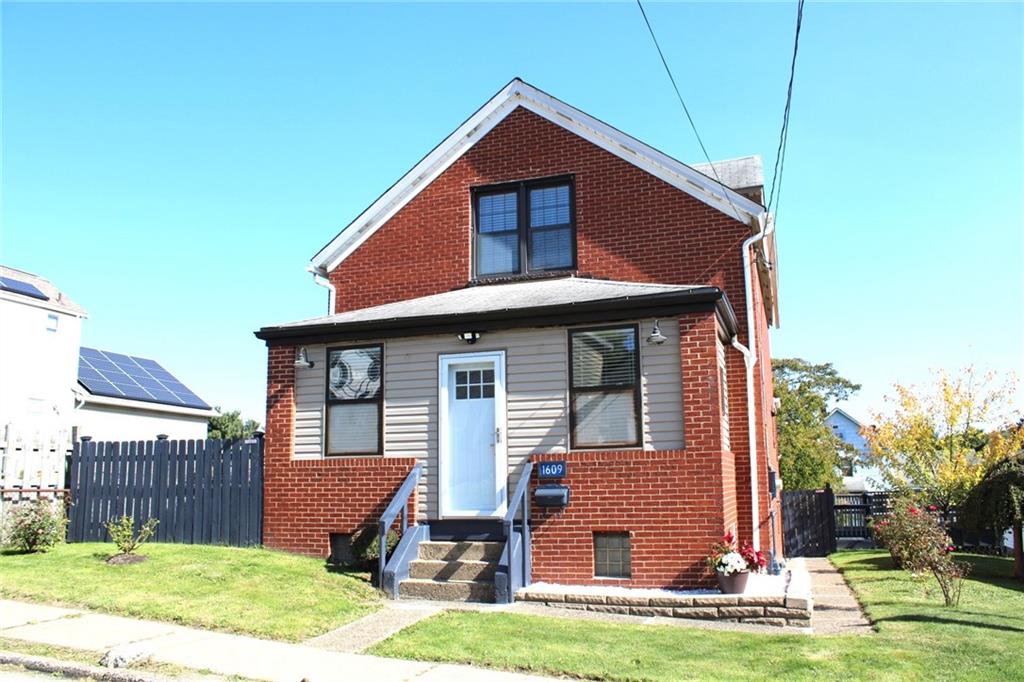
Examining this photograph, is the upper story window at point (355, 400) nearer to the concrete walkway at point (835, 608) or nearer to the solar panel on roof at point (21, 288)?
the concrete walkway at point (835, 608)

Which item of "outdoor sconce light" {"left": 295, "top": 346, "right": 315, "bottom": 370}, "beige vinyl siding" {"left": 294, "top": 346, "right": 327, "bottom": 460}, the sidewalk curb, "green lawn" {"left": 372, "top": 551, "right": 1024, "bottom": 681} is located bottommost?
"green lawn" {"left": 372, "top": 551, "right": 1024, "bottom": 681}

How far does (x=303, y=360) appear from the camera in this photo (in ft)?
39.9

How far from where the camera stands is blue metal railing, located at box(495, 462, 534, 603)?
31.3ft

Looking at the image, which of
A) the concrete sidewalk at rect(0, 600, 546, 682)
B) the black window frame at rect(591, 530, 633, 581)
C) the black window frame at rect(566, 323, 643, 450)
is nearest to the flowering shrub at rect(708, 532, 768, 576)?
the black window frame at rect(591, 530, 633, 581)

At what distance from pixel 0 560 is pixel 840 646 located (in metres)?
10.1

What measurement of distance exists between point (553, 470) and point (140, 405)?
20.7 meters

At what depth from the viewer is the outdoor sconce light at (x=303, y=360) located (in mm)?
12102

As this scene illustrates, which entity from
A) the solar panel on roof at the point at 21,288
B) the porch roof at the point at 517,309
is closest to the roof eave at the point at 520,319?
the porch roof at the point at 517,309

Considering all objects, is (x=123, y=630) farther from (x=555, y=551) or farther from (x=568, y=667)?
(x=555, y=551)

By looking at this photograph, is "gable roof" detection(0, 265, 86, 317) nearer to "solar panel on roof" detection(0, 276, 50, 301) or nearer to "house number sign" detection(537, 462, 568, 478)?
"solar panel on roof" detection(0, 276, 50, 301)

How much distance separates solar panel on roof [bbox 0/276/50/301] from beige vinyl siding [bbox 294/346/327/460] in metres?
15.6

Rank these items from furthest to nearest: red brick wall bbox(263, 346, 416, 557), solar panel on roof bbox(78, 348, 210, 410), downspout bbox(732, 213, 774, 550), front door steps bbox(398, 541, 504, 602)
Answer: solar panel on roof bbox(78, 348, 210, 410) → downspout bbox(732, 213, 774, 550) → red brick wall bbox(263, 346, 416, 557) → front door steps bbox(398, 541, 504, 602)

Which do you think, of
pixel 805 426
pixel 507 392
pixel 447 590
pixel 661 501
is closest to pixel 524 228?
pixel 507 392

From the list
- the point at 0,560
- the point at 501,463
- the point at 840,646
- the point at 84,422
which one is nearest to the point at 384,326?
the point at 501,463
